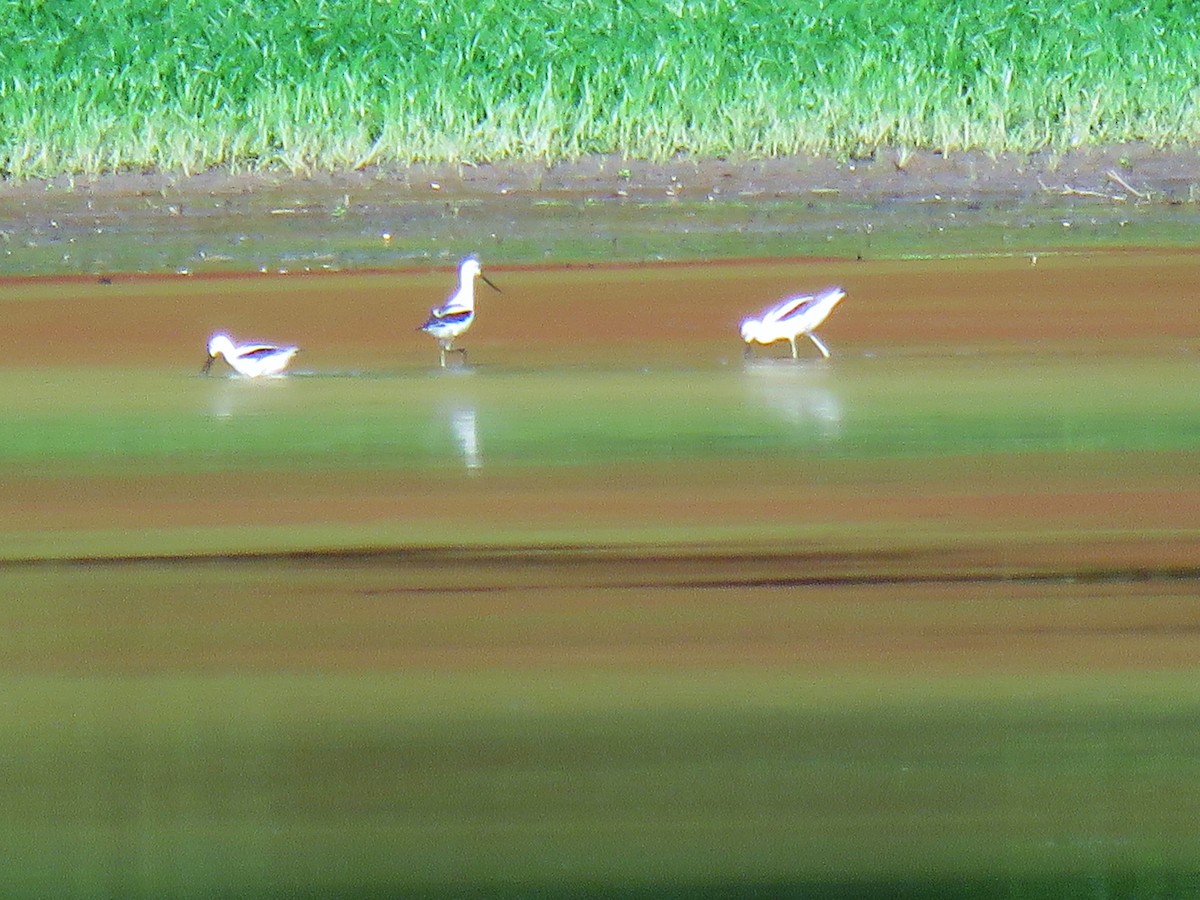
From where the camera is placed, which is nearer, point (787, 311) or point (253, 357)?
point (253, 357)

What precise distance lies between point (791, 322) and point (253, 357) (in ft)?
6.16

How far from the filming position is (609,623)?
501 centimetres

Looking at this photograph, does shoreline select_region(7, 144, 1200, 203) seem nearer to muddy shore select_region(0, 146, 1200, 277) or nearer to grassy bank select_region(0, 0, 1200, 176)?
muddy shore select_region(0, 146, 1200, 277)

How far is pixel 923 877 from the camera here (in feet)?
12.4

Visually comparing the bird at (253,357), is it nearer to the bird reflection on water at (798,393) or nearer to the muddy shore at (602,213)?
the bird reflection on water at (798,393)

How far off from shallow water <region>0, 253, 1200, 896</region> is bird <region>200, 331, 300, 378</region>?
138 millimetres

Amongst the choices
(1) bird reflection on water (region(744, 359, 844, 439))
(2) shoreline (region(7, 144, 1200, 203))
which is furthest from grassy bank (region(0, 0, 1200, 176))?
(1) bird reflection on water (region(744, 359, 844, 439))

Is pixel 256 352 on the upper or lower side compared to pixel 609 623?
upper

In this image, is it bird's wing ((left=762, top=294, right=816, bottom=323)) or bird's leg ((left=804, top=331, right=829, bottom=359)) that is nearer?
bird's wing ((left=762, top=294, right=816, bottom=323))

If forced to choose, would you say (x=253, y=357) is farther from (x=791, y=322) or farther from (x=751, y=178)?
(x=751, y=178)

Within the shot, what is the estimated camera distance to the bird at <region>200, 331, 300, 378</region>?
809cm

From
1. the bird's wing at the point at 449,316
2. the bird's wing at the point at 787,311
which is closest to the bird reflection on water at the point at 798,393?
the bird's wing at the point at 787,311

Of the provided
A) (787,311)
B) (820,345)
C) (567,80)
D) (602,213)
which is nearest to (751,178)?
(602,213)

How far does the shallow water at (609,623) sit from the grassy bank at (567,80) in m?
5.47
